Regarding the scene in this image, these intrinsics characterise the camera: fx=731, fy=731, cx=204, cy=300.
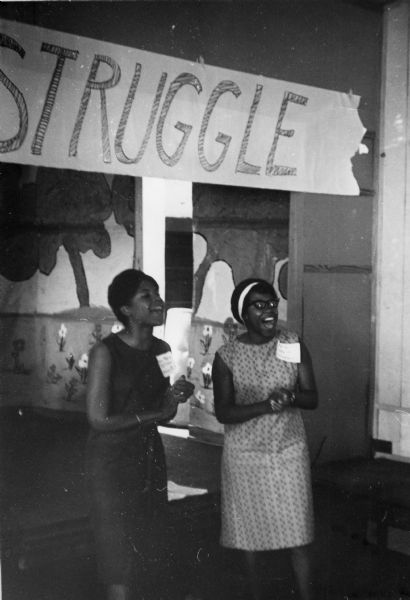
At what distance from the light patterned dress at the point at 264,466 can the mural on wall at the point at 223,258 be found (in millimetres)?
2584

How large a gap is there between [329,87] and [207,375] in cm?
260

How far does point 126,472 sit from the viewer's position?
3004 mm

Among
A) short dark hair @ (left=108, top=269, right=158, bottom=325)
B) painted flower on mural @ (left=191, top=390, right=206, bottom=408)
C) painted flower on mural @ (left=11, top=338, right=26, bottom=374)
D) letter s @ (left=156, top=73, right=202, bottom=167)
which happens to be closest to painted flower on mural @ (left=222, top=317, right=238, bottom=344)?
painted flower on mural @ (left=191, top=390, right=206, bottom=408)

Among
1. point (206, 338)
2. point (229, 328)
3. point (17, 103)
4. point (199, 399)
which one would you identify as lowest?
point (199, 399)

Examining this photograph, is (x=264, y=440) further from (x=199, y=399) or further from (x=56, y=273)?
(x=56, y=273)

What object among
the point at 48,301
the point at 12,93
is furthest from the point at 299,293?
the point at 12,93

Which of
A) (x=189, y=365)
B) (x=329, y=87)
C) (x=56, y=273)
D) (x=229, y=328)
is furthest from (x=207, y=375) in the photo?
(x=329, y=87)

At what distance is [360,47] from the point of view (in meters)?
5.60

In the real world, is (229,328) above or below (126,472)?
above

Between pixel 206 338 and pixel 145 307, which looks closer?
pixel 145 307

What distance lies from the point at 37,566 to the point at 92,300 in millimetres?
2775

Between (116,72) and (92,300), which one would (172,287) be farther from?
(116,72)

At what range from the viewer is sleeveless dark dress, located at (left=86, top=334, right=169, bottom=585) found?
2951 millimetres

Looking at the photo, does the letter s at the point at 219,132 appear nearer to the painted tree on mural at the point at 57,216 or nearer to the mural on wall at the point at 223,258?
the mural on wall at the point at 223,258
